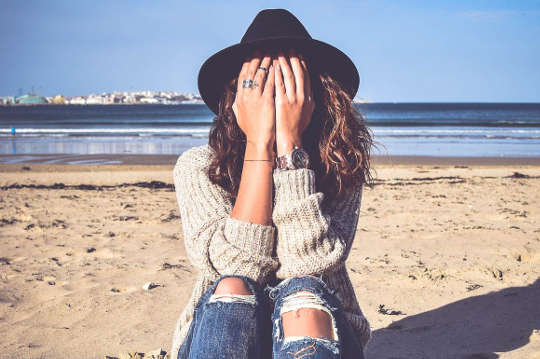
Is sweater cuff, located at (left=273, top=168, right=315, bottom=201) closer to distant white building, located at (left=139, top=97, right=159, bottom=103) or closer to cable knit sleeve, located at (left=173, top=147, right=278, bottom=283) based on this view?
cable knit sleeve, located at (left=173, top=147, right=278, bottom=283)

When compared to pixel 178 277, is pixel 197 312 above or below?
above

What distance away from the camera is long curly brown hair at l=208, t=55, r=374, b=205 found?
212 centimetres

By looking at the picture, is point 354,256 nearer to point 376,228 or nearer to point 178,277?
point 376,228

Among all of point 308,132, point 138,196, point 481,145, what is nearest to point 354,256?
point 308,132

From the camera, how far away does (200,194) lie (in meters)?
2.09

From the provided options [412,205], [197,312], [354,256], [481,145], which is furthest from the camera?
[481,145]

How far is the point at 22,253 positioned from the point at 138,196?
3.23 metres

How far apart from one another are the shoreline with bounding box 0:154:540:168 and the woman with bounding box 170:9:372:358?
35.5 ft

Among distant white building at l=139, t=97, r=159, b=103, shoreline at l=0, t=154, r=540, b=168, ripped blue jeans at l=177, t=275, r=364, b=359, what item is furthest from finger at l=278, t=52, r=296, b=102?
distant white building at l=139, t=97, r=159, b=103

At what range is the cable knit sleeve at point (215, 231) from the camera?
6.07ft

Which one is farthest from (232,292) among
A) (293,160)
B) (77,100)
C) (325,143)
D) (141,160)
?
(77,100)

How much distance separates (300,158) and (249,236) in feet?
1.30

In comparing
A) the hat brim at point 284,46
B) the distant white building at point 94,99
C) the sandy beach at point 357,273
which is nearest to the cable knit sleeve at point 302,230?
the hat brim at point 284,46

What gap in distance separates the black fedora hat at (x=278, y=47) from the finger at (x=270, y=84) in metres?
0.12
